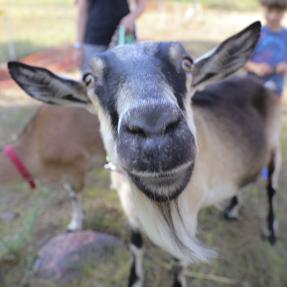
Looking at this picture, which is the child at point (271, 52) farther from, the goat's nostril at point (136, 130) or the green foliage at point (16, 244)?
the goat's nostril at point (136, 130)

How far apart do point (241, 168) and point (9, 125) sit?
13.2 feet

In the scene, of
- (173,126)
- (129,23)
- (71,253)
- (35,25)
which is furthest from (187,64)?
(35,25)

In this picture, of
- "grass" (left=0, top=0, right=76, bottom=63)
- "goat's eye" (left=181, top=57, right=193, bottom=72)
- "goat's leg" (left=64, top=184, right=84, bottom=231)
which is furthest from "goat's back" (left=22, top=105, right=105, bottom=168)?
"grass" (left=0, top=0, right=76, bottom=63)

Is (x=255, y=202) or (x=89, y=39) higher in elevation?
(x=89, y=39)

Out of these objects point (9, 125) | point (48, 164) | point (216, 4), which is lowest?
point (216, 4)

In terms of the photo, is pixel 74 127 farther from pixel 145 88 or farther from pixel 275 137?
pixel 145 88

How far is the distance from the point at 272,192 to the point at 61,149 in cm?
199

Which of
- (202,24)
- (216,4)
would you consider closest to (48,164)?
(202,24)

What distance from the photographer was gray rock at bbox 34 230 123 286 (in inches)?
134

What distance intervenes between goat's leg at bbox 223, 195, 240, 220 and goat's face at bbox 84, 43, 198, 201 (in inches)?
83.8

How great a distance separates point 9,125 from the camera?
20.1 ft

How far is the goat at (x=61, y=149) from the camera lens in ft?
13.0

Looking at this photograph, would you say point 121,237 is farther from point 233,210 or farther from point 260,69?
point 260,69

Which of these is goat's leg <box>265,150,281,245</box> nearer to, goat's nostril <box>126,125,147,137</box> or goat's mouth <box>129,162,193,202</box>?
goat's mouth <box>129,162,193,202</box>
